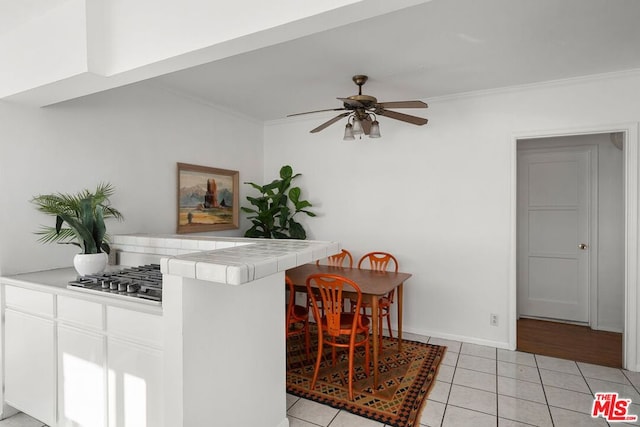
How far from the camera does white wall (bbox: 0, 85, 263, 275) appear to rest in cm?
242

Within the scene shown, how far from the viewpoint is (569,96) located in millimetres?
3232

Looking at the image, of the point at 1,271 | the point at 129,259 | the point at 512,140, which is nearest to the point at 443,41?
the point at 512,140

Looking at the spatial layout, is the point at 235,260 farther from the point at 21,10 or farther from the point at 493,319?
the point at 493,319

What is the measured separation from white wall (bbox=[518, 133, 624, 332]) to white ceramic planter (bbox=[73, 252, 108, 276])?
4525mm

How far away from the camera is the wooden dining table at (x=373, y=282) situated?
105 inches

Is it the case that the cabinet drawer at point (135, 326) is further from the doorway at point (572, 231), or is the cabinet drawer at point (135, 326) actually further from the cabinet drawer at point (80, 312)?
the doorway at point (572, 231)

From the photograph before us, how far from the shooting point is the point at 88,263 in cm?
225

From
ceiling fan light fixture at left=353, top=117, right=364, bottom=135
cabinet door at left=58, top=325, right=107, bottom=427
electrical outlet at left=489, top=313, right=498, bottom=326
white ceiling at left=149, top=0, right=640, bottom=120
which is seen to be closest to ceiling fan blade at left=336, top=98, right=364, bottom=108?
ceiling fan light fixture at left=353, top=117, right=364, bottom=135

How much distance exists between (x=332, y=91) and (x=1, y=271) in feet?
9.88

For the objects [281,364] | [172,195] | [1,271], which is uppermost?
[172,195]

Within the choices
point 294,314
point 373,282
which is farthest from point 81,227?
point 373,282

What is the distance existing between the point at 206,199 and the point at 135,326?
2.43 metres

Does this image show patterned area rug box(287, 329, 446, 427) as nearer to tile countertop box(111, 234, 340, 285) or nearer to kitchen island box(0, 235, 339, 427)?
kitchen island box(0, 235, 339, 427)

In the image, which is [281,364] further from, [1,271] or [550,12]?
[550,12]
